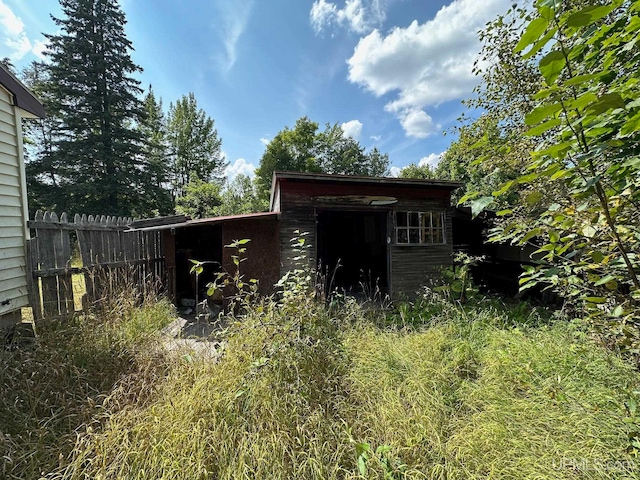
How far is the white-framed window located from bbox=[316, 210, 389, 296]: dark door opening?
258 cm

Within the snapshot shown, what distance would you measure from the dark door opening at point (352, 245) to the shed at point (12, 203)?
716 cm

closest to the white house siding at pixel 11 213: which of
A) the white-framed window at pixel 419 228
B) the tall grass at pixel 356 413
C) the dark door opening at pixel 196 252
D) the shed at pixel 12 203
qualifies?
the shed at pixel 12 203

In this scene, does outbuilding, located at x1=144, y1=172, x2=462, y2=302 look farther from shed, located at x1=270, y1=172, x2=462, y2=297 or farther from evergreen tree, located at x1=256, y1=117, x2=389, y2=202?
evergreen tree, located at x1=256, y1=117, x2=389, y2=202

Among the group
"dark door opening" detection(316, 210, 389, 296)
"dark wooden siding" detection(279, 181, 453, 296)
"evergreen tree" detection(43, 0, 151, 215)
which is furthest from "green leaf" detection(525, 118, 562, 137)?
"evergreen tree" detection(43, 0, 151, 215)

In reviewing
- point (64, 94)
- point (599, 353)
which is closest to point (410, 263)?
point (599, 353)

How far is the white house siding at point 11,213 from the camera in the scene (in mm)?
3693

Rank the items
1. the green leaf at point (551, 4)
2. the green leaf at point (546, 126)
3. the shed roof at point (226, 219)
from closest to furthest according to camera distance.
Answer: the green leaf at point (551, 4) → the green leaf at point (546, 126) → the shed roof at point (226, 219)

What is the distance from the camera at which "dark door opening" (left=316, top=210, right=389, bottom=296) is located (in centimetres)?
998

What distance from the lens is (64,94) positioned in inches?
669

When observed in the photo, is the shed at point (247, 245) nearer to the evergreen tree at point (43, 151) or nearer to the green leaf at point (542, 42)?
the green leaf at point (542, 42)

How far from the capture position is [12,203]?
3900 millimetres

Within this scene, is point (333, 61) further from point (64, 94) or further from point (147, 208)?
point (64, 94)

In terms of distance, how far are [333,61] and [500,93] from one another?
6589mm

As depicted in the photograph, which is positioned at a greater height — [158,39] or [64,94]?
[64,94]
